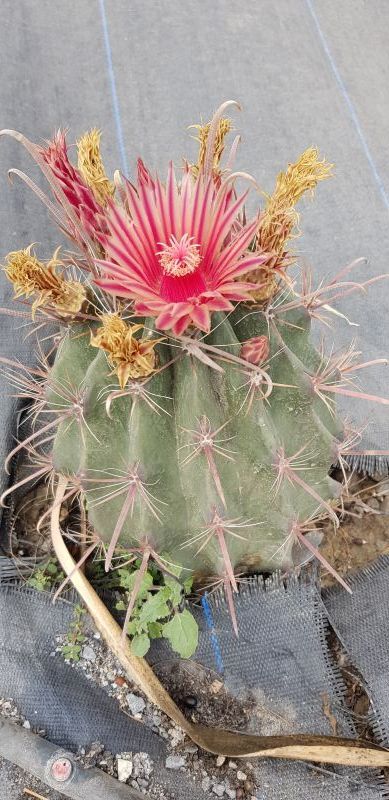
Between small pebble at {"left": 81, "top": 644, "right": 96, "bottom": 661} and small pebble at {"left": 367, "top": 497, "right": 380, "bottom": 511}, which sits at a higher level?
small pebble at {"left": 81, "top": 644, "right": 96, "bottom": 661}

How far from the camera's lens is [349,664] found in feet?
3.61

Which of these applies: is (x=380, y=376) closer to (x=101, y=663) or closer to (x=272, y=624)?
(x=272, y=624)

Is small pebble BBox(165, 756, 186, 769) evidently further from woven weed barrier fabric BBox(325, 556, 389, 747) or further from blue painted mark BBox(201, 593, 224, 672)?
woven weed barrier fabric BBox(325, 556, 389, 747)

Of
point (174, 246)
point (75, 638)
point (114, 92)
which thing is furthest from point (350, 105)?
point (75, 638)

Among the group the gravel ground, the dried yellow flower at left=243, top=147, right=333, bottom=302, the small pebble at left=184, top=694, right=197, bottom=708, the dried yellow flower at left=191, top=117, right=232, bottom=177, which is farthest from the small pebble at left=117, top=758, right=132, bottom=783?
the dried yellow flower at left=191, top=117, right=232, bottom=177

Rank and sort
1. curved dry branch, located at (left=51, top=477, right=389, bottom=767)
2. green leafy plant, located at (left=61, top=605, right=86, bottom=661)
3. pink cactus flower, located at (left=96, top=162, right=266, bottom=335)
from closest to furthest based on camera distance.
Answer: pink cactus flower, located at (left=96, top=162, right=266, bottom=335), curved dry branch, located at (left=51, top=477, right=389, bottom=767), green leafy plant, located at (left=61, top=605, right=86, bottom=661)

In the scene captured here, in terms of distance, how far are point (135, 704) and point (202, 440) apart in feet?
1.76

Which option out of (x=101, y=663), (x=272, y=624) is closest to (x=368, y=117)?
(x=272, y=624)

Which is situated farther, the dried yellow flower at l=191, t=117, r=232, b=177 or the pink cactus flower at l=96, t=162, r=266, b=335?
the dried yellow flower at l=191, t=117, r=232, b=177

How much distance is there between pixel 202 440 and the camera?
30.2 inches

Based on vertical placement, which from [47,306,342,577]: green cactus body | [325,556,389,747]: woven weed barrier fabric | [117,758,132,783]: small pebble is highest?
[47,306,342,577]: green cactus body

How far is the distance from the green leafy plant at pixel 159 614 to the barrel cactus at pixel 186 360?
0.12m

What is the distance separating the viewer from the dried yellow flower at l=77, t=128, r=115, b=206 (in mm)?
754

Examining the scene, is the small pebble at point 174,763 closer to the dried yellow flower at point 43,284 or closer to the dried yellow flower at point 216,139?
the dried yellow flower at point 43,284
